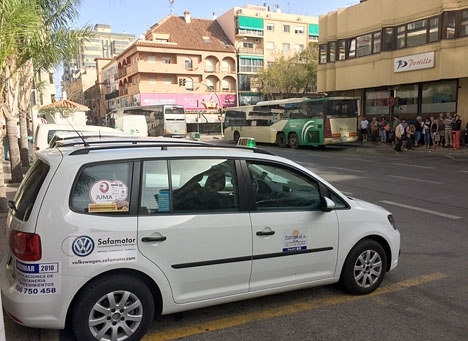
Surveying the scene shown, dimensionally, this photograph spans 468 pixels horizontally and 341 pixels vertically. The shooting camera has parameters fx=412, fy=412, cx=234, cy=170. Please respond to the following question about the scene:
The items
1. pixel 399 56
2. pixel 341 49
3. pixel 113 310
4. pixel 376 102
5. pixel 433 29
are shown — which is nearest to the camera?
pixel 113 310

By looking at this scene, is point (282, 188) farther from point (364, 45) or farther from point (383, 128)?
point (364, 45)

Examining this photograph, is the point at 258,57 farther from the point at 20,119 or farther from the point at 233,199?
the point at 233,199

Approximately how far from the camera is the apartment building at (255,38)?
60188 mm

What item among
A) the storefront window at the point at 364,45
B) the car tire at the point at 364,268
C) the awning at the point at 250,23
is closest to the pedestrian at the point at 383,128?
the storefront window at the point at 364,45

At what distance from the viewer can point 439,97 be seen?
22266mm

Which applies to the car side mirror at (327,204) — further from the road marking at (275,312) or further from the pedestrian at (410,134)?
the pedestrian at (410,134)

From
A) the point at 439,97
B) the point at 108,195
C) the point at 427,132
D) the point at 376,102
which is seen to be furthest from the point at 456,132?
the point at 108,195

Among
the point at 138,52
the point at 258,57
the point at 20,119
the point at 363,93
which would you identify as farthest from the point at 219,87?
the point at 20,119

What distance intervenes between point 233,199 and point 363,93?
2539 cm

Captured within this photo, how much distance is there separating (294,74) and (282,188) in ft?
154

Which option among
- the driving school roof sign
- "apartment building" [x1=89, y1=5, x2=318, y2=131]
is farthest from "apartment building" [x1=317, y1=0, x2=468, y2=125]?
"apartment building" [x1=89, y1=5, x2=318, y2=131]

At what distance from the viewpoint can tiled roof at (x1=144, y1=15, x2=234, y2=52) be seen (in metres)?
57.7

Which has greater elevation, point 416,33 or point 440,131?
point 416,33

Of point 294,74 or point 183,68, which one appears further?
point 183,68
